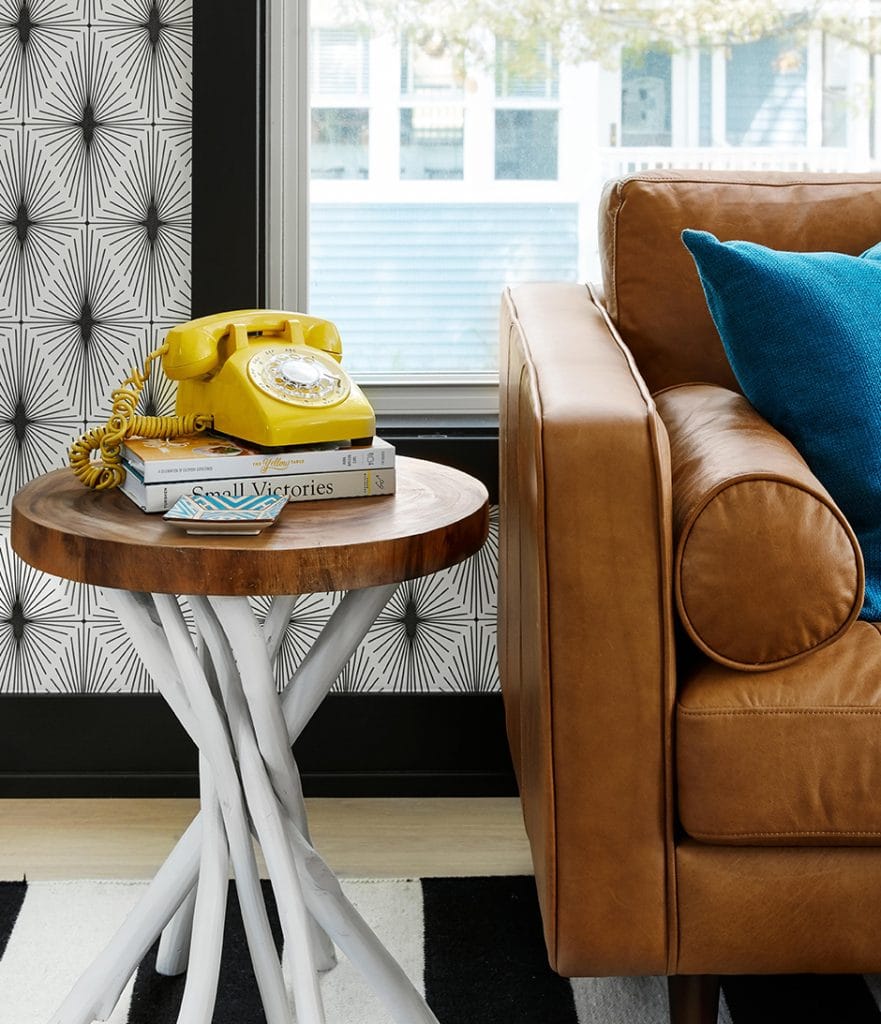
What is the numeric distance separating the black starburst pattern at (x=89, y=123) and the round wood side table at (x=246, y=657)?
0.75m

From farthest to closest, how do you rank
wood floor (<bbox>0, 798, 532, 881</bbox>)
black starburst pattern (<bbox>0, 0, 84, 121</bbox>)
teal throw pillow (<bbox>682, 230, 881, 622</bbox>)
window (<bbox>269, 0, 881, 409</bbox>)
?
1. window (<bbox>269, 0, 881, 409</bbox>)
2. black starburst pattern (<bbox>0, 0, 84, 121</bbox>)
3. wood floor (<bbox>0, 798, 532, 881</bbox>)
4. teal throw pillow (<bbox>682, 230, 881, 622</bbox>)

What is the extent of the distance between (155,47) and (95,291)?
1.30 ft

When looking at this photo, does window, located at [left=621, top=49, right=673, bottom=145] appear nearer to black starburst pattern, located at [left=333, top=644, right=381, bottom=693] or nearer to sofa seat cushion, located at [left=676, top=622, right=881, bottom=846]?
black starburst pattern, located at [left=333, top=644, right=381, bottom=693]

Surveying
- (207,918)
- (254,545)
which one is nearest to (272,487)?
(254,545)

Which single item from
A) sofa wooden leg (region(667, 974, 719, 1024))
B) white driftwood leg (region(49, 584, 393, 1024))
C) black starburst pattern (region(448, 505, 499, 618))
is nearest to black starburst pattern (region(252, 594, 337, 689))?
black starburst pattern (region(448, 505, 499, 618))

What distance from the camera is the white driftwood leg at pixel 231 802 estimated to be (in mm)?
1151

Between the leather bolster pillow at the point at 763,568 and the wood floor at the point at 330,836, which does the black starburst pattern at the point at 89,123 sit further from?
the leather bolster pillow at the point at 763,568

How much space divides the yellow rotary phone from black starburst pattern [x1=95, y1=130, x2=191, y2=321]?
1.90 ft

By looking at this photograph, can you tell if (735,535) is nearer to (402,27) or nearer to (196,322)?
(196,322)

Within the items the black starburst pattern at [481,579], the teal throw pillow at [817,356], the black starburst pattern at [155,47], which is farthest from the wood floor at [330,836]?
the black starburst pattern at [155,47]

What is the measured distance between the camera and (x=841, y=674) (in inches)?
44.9

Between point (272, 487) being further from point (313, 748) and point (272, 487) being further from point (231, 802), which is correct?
point (313, 748)

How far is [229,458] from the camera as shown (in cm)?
120

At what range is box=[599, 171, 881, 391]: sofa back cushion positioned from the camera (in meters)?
1.59
